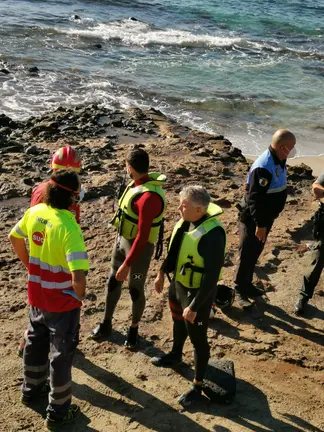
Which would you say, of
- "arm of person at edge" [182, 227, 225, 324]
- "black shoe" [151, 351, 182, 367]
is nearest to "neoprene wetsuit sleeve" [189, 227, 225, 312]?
"arm of person at edge" [182, 227, 225, 324]

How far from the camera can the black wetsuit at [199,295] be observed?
406 cm

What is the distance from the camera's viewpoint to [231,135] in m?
13.3

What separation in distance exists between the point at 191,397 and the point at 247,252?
1837 mm

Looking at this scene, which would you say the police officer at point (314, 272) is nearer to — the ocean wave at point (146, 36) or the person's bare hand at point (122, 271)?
the person's bare hand at point (122, 271)

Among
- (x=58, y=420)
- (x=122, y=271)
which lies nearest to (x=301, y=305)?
(x=122, y=271)

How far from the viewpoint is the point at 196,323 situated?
14.1ft

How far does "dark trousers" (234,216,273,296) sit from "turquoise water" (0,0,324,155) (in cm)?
672

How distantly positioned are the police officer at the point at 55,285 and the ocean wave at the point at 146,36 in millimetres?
19811

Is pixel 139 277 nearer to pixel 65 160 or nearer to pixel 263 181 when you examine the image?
pixel 65 160

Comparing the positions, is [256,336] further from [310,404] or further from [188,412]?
[188,412]

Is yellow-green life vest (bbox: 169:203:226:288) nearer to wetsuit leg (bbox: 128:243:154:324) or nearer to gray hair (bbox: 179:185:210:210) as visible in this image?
gray hair (bbox: 179:185:210:210)

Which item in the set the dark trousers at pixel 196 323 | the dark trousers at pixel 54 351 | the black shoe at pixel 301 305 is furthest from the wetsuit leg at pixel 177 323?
the black shoe at pixel 301 305

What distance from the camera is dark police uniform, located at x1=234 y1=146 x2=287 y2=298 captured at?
5.38 meters

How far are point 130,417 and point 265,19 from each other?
1122 inches
